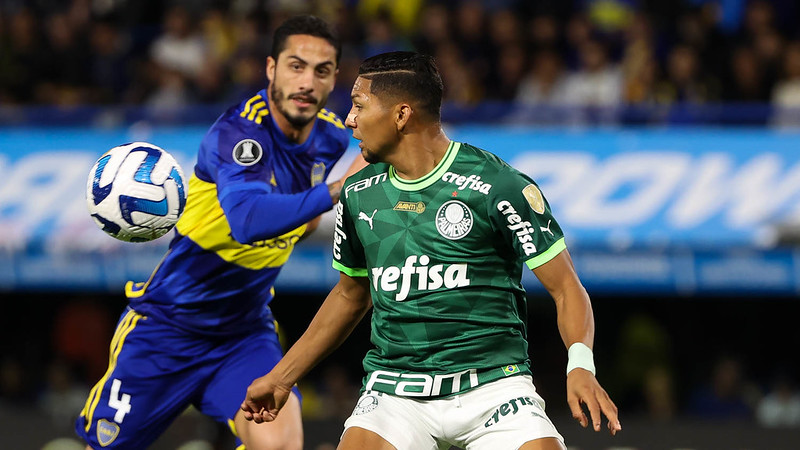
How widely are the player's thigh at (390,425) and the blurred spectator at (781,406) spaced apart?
26.0ft

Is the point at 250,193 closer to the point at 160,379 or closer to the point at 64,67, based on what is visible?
the point at 160,379

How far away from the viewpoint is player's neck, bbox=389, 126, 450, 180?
15.7ft

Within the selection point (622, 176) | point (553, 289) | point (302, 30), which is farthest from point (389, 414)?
point (622, 176)

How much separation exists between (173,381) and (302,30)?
202 cm

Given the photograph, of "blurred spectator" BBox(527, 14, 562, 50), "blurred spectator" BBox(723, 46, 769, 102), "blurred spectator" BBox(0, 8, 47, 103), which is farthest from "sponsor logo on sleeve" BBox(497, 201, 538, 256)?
"blurred spectator" BBox(0, 8, 47, 103)

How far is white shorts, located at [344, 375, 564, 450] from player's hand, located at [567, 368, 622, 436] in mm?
368

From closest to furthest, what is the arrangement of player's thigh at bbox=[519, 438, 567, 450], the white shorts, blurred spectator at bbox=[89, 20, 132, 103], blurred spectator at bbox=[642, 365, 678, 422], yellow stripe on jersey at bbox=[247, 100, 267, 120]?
player's thigh at bbox=[519, 438, 567, 450]
the white shorts
yellow stripe on jersey at bbox=[247, 100, 267, 120]
blurred spectator at bbox=[642, 365, 678, 422]
blurred spectator at bbox=[89, 20, 132, 103]

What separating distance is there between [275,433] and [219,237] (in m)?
1.10

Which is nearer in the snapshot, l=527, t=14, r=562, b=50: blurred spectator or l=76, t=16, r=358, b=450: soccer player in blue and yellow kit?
l=76, t=16, r=358, b=450: soccer player in blue and yellow kit

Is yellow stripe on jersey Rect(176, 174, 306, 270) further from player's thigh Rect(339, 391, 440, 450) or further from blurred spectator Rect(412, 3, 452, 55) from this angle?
blurred spectator Rect(412, 3, 452, 55)

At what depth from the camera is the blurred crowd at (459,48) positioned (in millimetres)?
10977

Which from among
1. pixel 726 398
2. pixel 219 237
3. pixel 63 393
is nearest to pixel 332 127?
pixel 219 237

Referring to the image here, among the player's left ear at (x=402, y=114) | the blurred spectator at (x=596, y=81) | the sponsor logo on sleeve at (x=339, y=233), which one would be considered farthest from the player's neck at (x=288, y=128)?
the blurred spectator at (x=596, y=81)

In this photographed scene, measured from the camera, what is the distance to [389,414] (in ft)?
15.3
